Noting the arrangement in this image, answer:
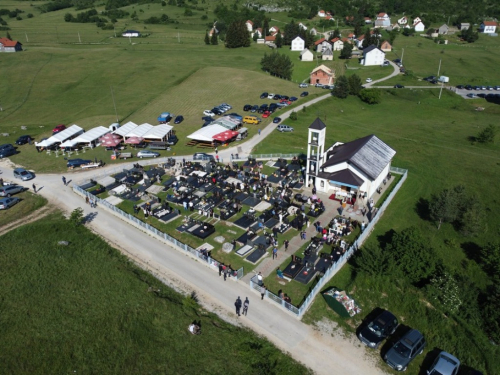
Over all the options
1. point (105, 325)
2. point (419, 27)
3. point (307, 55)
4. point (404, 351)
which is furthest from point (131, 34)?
point (404, 351)

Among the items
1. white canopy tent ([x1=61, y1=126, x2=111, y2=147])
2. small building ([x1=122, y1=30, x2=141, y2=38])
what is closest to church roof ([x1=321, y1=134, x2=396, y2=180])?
white canopy tent ([x1=61, y1=126, x2=111, y2=147])

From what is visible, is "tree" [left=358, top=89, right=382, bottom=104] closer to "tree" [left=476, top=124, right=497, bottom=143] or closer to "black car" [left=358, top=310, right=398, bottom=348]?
"tree" [left=476, top=124, right=497, bottom=143]

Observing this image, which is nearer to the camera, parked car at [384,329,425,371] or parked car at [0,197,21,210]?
parked car at [384,329,425,371]

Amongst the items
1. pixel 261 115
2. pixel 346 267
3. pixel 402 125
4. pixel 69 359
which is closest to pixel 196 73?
pixel 261 115

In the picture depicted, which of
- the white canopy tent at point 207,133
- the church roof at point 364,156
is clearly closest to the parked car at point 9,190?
the white canopy tent at point 207,133

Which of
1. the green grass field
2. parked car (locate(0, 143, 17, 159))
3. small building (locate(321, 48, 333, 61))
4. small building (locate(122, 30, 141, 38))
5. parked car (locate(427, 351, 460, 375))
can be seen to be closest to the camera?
parked car (locate(427, 351, 460, 375))

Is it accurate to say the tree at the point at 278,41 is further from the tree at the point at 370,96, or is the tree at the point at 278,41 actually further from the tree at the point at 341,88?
the tree at the point at 370,96
